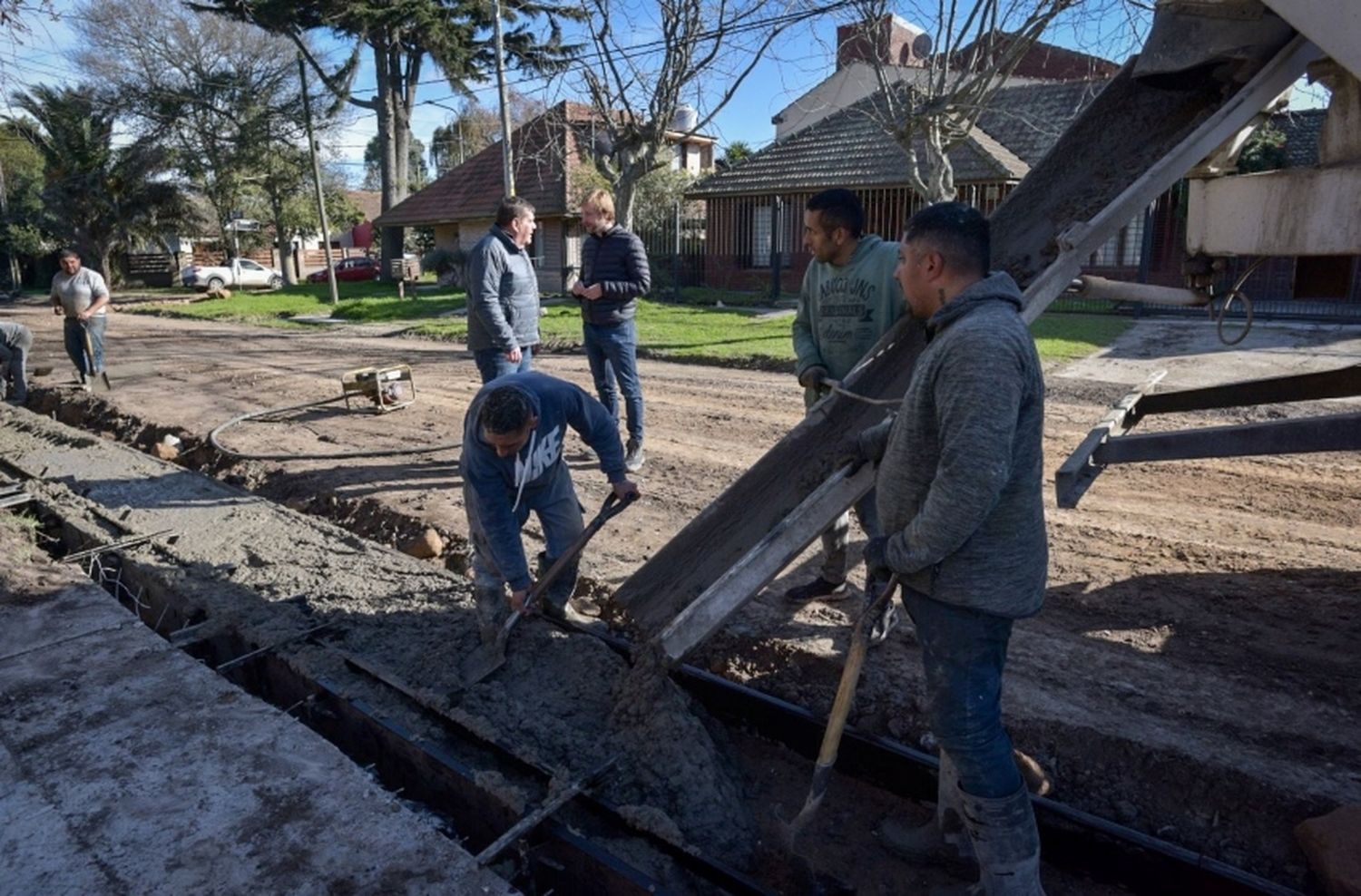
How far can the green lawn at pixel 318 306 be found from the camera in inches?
838

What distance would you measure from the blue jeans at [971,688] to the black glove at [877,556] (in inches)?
4.5

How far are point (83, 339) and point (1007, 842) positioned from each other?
11515mm

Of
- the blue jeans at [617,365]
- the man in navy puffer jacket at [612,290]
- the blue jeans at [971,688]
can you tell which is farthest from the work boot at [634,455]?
the blue jeans at [971,688]

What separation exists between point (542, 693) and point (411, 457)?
3.91m

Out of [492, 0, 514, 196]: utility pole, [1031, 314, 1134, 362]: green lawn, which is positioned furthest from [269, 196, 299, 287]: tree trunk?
[1031, 314, 1134, 362]: green lawn

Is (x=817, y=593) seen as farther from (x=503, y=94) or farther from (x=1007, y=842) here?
(x=503, y=94)

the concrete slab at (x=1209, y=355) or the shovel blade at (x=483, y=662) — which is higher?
the concrete slab at (x=1209, y=355)

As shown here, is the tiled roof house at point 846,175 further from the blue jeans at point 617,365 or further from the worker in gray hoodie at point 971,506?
the worker in gray hoodie at point 971,506

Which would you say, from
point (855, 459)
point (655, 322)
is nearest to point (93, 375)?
point (655, 322)

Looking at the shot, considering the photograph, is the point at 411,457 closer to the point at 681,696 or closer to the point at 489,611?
the point at 489,611

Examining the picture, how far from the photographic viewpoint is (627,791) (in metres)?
3.12

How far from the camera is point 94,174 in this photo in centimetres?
3322

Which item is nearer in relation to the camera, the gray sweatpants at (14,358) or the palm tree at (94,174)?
the gray sweatpants at (14,358)

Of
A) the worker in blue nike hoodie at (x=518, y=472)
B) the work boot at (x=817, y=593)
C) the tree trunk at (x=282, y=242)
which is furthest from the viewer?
the tree trunk at (x=282, y=242)
